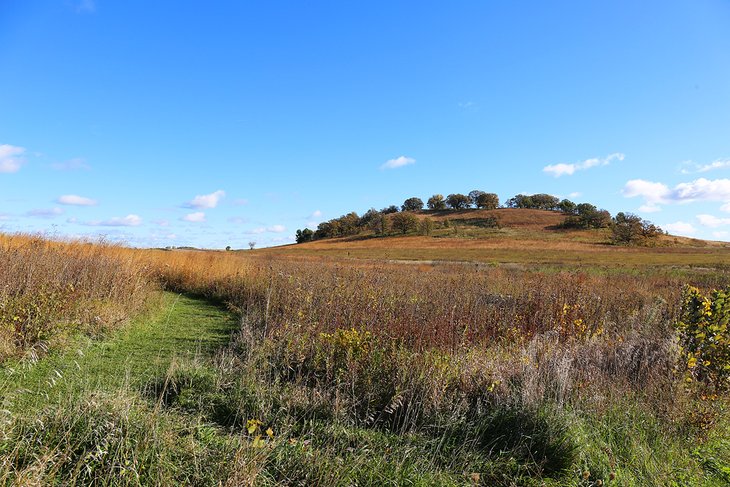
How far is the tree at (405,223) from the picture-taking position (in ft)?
288

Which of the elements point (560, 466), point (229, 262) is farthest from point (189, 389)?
point (229, 262)

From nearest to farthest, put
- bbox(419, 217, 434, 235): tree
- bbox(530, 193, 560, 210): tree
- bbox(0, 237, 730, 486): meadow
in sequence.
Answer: bbox(0, 237, 730, 486): meadow
bbox(419, 217, 434, 235): tree
bbox(530, 193, 560, 210): tree

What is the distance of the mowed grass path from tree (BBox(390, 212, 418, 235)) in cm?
7967

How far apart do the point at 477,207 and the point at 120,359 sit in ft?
384

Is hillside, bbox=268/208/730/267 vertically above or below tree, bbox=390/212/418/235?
below

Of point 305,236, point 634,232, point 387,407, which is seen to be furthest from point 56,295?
point 305,236

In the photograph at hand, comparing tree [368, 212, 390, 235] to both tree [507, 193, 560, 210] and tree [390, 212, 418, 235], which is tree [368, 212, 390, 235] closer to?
tree [390, 212, 418, 235]

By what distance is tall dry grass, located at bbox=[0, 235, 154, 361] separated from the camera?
5.58m

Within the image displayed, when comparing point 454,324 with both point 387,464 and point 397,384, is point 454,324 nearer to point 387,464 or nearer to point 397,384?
point 397,384

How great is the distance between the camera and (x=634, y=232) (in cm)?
6950

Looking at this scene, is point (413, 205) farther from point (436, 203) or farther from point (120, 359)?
point (120, 359)

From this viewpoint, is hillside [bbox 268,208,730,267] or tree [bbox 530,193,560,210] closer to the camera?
hillside [bbox 268,208,730,267]

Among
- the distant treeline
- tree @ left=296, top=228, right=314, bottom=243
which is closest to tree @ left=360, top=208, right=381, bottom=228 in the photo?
the distant treeline

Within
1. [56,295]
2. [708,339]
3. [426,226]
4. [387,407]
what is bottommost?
[387,407]
